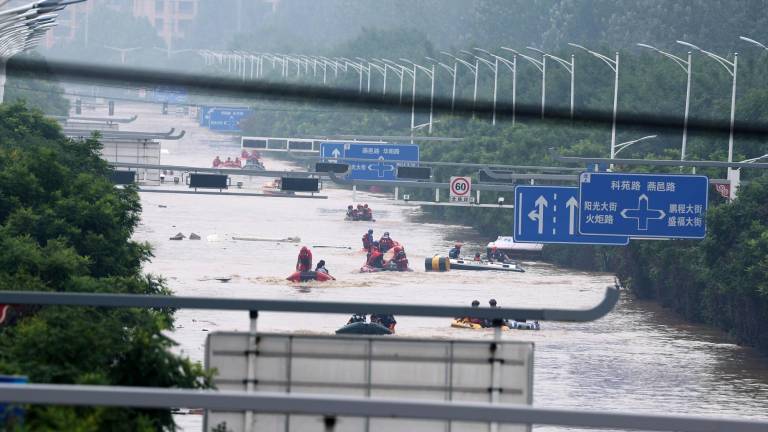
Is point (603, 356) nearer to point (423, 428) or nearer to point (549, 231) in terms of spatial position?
point (549, 231)

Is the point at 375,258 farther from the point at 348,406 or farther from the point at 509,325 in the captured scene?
the point at 348,406

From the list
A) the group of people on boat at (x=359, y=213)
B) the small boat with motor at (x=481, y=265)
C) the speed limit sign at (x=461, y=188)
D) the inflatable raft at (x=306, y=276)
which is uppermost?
the speed limit sign at (x=461, y=188)

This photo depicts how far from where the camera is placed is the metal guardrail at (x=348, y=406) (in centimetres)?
836

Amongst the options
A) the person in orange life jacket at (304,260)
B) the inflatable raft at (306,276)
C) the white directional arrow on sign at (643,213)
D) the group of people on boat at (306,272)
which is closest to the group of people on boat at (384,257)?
the group of people on boat at (306,272)

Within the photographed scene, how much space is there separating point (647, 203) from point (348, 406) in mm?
39345

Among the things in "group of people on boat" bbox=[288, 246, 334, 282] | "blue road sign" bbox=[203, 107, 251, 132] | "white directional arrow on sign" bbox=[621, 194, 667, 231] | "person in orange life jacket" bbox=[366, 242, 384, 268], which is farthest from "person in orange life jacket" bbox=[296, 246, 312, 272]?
"blue road sign" bbox=[203, 107, 251, 132]

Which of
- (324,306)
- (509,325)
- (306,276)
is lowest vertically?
(509,325)

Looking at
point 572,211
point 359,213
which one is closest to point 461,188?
point 359,213

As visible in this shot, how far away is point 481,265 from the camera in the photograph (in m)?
75.0

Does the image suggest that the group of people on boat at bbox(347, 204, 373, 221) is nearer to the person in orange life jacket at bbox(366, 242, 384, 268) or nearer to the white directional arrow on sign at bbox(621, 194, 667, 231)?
the person in orange life jacket at bbox(366, 242, 384, 268)

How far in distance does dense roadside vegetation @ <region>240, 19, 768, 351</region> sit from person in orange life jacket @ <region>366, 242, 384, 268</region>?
36.0 feet

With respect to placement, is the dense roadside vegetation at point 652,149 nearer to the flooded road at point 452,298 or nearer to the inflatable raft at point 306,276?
the flooded road at point 452,298

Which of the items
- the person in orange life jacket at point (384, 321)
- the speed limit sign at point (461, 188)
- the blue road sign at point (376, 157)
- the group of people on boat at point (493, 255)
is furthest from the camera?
the blue road sign at point (376, 157)

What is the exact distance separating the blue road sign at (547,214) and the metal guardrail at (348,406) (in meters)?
39.9
